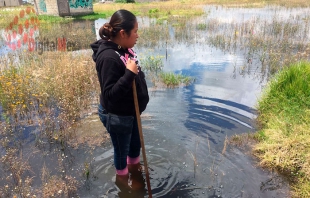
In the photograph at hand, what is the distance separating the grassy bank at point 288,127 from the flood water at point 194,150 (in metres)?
0.19

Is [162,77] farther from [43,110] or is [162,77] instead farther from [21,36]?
[21,36]

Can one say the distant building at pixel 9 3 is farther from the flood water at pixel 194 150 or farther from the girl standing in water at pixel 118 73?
the girl standing in water at pixel 118 73

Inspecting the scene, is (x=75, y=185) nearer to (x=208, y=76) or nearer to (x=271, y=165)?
(x=271, y=165)

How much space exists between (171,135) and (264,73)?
3994 millimetres

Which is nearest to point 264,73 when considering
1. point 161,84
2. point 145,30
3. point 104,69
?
point 161,84

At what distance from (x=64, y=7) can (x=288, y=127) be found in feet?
78.3

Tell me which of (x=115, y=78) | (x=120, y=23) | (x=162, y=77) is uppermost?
(x=120, y=23)

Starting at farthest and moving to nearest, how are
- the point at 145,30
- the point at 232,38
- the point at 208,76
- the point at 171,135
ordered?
the point at 145,30 < the point at 232,38 < the point at 208,76 < the point at 171,135

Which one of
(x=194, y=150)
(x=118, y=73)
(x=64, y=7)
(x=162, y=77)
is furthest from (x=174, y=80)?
(x=64, y=7)

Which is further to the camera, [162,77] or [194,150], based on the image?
[162,77]

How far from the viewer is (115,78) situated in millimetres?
2119

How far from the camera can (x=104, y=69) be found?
6.89ft

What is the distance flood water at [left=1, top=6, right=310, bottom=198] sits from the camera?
122 inches

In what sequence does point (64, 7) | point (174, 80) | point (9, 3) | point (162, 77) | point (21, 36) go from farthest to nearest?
point (9, 3) → point (64, 7) → point (21, 36) → point (162, 77) → point (174, 80)
